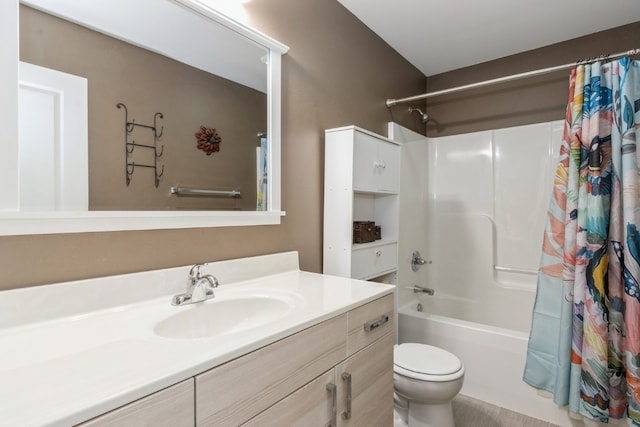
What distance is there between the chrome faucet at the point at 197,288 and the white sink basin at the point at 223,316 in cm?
2

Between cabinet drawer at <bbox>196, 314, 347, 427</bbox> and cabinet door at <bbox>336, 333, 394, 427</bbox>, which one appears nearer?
cabinet drawer at <bbox>196, 314, 347, 427</bbox>

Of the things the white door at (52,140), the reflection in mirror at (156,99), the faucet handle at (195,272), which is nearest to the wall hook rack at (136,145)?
the reflection in mirror at (156,99)

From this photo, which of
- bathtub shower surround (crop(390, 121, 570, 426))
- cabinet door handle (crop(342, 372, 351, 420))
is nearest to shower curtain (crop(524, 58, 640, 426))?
bathtub shower surround (crop(390, 121, 570, 426))

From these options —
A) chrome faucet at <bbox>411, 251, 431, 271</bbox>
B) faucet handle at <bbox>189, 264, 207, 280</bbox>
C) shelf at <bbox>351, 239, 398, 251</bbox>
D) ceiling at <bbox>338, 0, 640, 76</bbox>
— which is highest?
ceiling at <bbox>338, 0, 640, 76</bbox>

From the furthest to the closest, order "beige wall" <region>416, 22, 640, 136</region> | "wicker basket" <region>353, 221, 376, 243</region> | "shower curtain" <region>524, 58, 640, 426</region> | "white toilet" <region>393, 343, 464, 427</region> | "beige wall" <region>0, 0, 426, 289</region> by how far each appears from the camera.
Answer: "beige wall" <region>416, 22, 640, 136</region> → "wicker basket" <region>353, 221, 376, 243</region> → "white toilet" <region>393, 343, 464, 427</region> → "shower curtain" <region>524, 58, 640, 426</region> → "beige wall" <region>0, 0, 426, 289</region>

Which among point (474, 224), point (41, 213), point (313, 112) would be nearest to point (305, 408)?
point (41, 213)

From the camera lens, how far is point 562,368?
61.8 inches

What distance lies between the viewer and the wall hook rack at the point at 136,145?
1.07 metres

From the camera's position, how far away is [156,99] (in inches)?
45.2

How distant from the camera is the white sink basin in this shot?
1.02 meters

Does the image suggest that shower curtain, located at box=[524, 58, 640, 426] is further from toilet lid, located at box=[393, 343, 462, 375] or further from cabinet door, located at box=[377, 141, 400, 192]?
cabinet door, located at box=[377, 141, 400, 192]

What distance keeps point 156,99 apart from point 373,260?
49.9 inches

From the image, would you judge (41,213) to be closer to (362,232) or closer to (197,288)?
(197,288)

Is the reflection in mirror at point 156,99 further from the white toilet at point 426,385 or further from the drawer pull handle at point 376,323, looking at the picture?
the white toilet at point 426,385
